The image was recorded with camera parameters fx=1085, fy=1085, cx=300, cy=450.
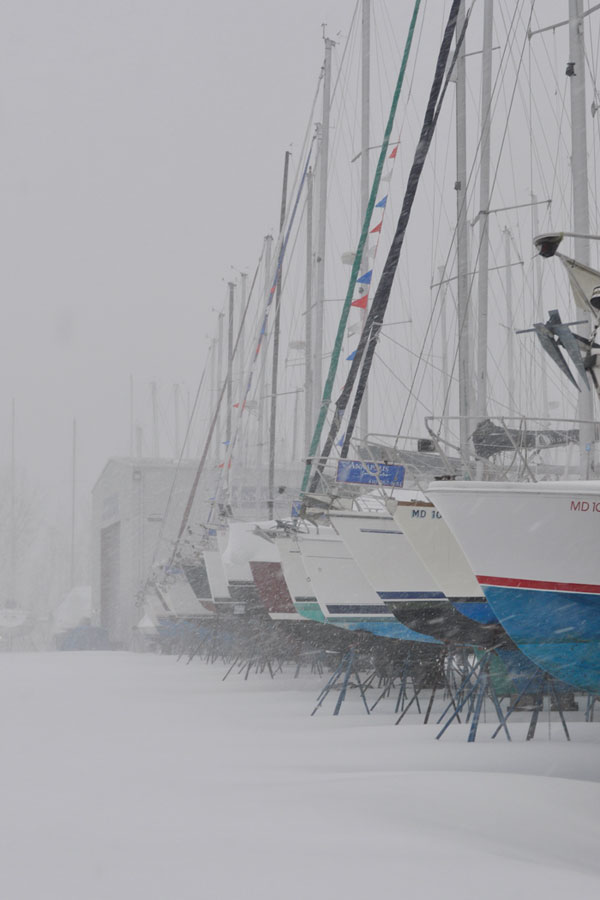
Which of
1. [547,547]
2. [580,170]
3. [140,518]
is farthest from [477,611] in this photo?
[140,518]

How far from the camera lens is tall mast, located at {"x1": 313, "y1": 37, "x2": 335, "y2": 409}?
18.6 m

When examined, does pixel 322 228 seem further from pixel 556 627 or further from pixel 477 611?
pixel 556 627

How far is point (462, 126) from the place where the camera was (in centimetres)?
1408

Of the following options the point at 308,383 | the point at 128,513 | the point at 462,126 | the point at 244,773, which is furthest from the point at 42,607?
the point at 244,773

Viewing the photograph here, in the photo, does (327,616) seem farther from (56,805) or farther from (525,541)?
(56,805)

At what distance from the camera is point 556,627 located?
7.14 m

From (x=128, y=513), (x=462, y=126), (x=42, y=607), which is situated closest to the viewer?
(x=462, y=126)

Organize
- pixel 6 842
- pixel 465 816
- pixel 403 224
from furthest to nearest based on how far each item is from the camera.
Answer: pixel 403 224, pixel 465 816, pixel 6 842

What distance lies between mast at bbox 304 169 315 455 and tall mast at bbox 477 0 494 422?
5.43 m

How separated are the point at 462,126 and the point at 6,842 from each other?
11.5 m

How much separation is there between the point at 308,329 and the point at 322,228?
6.12ft

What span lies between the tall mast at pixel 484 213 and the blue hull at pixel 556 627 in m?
4.99

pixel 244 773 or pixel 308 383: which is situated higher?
pixel 308 383

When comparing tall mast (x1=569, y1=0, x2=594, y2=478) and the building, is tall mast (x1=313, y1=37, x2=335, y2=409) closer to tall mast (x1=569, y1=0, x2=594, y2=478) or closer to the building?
tall mast (x1=569, y1=0, x2=594, y2=478)
